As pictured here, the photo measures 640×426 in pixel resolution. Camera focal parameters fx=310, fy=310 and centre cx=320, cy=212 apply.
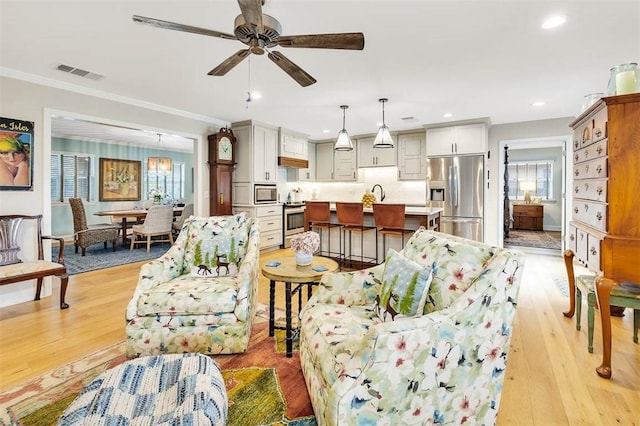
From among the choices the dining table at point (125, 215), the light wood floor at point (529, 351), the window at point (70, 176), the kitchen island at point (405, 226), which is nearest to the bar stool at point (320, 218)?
the kitchen island at point (405, 226)

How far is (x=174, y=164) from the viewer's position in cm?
941

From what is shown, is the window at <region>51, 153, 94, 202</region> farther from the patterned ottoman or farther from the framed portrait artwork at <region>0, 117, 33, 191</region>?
the patterned ottoman

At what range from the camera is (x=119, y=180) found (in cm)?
810

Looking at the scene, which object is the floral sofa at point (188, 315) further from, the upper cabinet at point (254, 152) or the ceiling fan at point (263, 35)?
the upper cabinet at point (254, 152)

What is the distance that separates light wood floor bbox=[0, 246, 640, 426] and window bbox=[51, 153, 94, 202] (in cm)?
462

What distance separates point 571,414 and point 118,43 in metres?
4.14

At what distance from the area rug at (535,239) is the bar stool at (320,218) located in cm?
450

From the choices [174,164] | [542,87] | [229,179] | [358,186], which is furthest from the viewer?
[174,164]

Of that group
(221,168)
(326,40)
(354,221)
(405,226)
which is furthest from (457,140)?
(326,40)

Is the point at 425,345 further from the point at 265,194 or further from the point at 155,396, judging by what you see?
the point at 265,194

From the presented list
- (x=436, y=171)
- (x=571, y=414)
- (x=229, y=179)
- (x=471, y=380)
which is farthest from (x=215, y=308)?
(x=436, y=171)

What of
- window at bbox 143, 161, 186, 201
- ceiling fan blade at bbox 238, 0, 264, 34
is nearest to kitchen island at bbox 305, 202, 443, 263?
ceiling fan blade at bbox 238, 0, 264, 34

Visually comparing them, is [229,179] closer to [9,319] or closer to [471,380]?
[9,319]

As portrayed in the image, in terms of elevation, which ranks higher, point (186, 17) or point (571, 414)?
point (186, 17)
